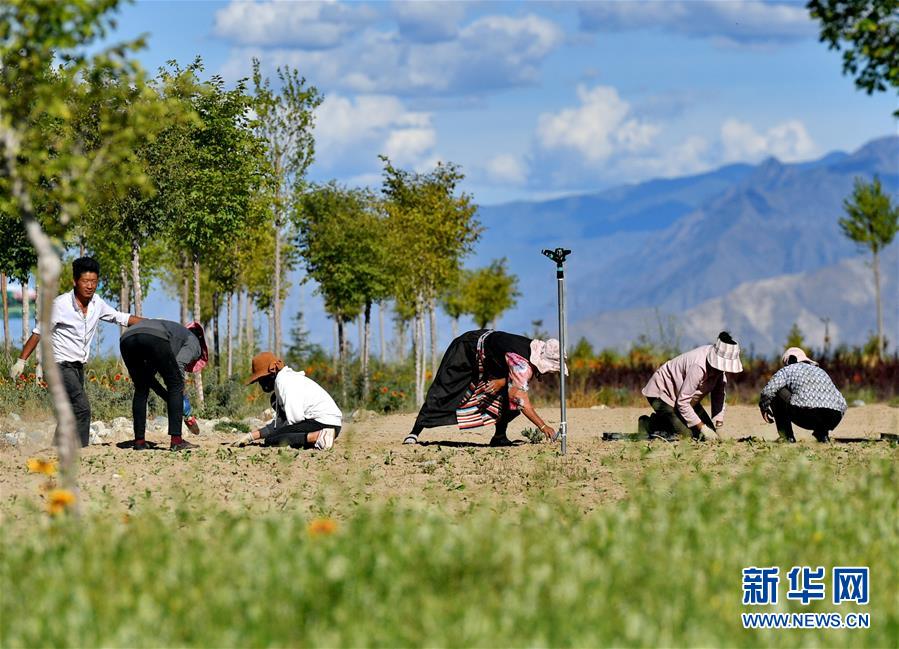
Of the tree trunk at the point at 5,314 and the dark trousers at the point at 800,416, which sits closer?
the dark trousers at the point at 800,416

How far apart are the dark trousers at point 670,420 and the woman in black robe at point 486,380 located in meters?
1.14

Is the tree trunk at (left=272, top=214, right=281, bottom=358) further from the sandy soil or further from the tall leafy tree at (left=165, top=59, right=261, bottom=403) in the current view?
the sandy soil

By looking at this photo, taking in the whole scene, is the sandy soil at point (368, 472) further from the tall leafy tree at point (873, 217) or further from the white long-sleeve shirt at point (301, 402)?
the tall leafy tree at point (873, 217)

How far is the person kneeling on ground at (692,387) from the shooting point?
1148cm

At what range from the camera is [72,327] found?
1075cm

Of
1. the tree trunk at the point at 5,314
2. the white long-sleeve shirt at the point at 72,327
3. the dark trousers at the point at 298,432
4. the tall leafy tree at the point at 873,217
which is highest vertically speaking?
the tall leafy tree at the point at 873,217

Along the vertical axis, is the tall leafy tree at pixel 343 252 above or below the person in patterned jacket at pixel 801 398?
above

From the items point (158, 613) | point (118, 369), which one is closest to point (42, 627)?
point (158, 613)

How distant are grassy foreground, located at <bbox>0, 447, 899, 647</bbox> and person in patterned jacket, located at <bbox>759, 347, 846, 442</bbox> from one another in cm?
486

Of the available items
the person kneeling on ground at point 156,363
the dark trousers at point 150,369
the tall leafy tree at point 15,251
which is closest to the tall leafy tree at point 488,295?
the tall leafy tree at point 15,251

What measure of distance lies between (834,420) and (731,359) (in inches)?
46.4

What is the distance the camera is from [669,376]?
1198 cm

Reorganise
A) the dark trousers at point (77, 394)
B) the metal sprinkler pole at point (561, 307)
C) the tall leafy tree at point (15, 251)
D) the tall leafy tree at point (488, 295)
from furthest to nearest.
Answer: the tall leafy tree at point (488, 295)
the tall leafy tree at point (15, 251)
the dark trousers at point (77, 394)
the metal sprinkler pole at point (561, 307)

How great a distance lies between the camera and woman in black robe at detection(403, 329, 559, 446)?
38.0ft
